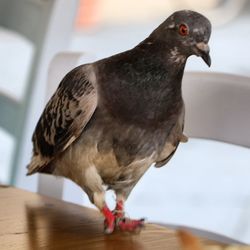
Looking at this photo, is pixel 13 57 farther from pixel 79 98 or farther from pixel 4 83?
pixel 79 98

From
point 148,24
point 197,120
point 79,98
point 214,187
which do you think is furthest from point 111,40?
point 79,98

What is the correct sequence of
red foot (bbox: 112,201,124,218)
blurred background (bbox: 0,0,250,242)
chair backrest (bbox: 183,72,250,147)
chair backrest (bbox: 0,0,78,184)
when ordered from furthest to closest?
chair backrest (bbox: 0,0,78,184)
blurred background (bbox: 0,0,250,242)
chair backrest (bbox: 183,72,250,147)
red foot (bbox: 112,201,124,218)

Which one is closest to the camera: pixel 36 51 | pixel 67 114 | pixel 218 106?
pixel 67 114

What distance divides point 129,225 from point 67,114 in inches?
6.8

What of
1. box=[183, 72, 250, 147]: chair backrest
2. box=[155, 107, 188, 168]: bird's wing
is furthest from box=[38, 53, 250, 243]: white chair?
box=[155, 107, 188, 168]: bird's wing

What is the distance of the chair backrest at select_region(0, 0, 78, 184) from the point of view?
198 centimetres

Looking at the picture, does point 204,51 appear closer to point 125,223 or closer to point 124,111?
point 124,111

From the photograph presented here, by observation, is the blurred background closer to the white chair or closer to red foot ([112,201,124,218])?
the white chair

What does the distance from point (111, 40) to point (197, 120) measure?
1.12m

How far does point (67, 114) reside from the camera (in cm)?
90

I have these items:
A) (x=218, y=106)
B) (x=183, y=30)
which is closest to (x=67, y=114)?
(x=183, y=30)

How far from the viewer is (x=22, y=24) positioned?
7.46 ft

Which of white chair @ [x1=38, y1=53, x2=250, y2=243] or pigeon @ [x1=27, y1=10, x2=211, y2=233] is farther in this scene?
white chair @ [x1=38, y1=53, x2=250, y2=243]

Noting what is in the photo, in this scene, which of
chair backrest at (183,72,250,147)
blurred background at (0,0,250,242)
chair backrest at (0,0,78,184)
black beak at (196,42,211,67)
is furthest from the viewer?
chair backrest at (0,0,78,184)
